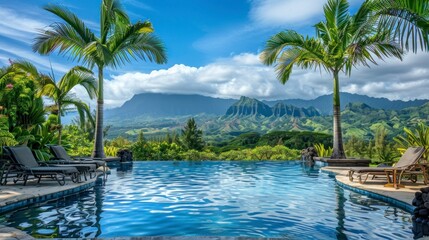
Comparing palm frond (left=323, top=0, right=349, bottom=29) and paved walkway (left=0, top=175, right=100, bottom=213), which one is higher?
palm frond (left=323, top=0, right=349, bottom=29)

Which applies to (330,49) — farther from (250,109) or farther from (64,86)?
(250,109)

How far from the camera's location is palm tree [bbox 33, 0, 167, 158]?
14719mm

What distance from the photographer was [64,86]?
15578 millimetres

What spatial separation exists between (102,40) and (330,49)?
9.62 metres

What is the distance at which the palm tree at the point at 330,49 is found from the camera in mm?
13586

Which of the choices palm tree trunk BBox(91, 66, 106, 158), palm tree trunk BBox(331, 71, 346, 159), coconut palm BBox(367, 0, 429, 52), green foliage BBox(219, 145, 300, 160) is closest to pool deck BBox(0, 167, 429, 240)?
coconut palm BBox(367, 0, 429, 52)

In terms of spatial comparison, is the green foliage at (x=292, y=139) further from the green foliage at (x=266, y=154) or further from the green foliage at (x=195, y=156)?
the green foliage at (x=195, y=156)

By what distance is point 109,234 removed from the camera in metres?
4.81

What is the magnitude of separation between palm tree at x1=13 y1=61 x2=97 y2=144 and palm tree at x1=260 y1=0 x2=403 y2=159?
25.9 ft

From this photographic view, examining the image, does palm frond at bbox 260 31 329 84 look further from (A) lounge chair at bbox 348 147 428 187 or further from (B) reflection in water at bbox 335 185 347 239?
(B) reflection in water at bbox 335 185 347 239

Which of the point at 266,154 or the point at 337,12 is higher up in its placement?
the point at 337,12

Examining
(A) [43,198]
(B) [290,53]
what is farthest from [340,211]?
(B) [290,53]

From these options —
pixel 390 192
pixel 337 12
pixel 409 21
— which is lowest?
pixel 390 192

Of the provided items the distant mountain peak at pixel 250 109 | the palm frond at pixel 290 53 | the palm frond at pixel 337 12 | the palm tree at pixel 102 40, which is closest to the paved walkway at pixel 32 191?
the palm tree at pixel 102 40
